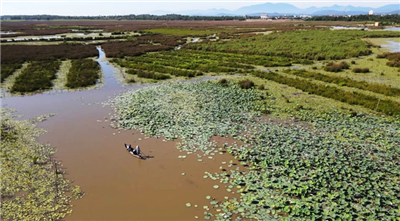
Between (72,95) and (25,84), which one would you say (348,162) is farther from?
(25,84)

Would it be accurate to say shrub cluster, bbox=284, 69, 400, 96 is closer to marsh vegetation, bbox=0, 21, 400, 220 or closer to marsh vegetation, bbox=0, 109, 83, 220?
marsh vegetation, bbox=0, 21, 400, 220

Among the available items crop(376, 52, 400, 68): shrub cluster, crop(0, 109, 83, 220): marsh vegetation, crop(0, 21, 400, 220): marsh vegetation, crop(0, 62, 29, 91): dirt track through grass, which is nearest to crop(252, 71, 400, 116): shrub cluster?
crop(0, 21, 400, 220): marsh vegetation

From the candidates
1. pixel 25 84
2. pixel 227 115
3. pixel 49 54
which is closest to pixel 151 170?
pixel 227 115

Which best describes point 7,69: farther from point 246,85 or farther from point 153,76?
point 246,85

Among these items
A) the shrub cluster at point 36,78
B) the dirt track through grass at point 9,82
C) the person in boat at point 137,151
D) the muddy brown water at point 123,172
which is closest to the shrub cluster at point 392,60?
the muddy brown water at point 123,172

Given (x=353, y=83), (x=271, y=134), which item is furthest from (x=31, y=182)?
(x=353, y=83)

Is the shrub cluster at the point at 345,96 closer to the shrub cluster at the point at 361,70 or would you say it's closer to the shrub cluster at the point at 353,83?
the shrub cluster at the point at 353,83
